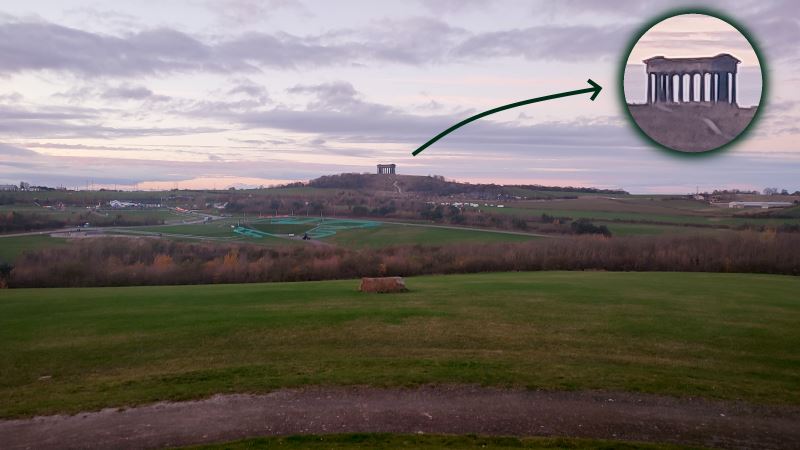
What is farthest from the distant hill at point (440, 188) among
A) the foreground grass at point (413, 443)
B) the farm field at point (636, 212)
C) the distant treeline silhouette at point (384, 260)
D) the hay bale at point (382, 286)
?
the foreground grass at point (413, 443)

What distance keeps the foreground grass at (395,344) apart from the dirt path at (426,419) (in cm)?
67

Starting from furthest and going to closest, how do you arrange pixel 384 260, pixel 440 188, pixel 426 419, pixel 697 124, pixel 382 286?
pixel 440 188, pixel 384 260, pixel 382 286, pixel 426 419, pixel 697 124

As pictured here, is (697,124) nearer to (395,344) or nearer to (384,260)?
(395,344)

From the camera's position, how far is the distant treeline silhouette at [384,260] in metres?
45.2

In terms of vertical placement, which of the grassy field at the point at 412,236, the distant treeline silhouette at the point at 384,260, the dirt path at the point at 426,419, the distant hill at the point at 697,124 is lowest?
the distant treeline silhouette at the point at 384,260

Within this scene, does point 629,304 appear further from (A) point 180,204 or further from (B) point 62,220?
(A) point 180,204

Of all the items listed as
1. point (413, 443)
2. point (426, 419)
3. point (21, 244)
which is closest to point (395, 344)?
point (426, 419)

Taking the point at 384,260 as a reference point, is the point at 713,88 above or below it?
above

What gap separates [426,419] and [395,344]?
5.67m

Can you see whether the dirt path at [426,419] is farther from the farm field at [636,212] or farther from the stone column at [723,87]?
the farm field at [636,212]

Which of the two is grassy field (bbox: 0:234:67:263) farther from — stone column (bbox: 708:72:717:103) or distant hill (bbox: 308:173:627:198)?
stone column (bbox: 708:72:717:103)

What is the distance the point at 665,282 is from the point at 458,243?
26268mm

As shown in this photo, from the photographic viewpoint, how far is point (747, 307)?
21.8 meters

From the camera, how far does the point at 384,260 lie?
48.9m
